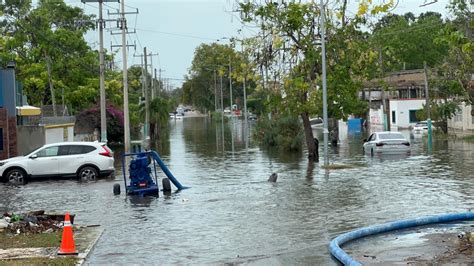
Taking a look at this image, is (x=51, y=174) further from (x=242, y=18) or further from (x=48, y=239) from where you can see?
(x=48, y=239)

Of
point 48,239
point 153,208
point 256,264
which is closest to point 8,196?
point 153,208

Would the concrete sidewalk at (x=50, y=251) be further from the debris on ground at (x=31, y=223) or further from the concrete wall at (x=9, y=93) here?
the concrete wall at (x=9, y=93)

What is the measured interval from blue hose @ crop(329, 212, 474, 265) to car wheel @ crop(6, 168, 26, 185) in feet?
57.5

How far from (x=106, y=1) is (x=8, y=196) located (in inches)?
1032

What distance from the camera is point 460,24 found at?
48.4ft

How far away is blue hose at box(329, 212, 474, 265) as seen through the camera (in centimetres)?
1116

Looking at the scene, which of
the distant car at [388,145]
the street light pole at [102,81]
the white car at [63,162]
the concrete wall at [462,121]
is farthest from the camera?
the concrete wall at [462,121]

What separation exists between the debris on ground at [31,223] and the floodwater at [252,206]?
3.77ft

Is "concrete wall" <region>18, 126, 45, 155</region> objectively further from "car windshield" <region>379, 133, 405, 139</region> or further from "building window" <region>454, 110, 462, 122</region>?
"building window" <region>454, 110, 462, 122</region>

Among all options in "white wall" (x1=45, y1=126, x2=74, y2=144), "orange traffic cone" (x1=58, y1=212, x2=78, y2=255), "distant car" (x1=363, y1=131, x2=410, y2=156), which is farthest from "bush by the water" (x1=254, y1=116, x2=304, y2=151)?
"orange traffic cone" (x1=58, y1=212, x2=78, y2=255)

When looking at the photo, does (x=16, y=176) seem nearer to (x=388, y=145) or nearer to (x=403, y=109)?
(x=388, y=145)

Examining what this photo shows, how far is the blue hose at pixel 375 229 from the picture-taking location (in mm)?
11156

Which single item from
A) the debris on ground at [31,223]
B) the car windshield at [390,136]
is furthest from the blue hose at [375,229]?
the car windshield at [390,136]

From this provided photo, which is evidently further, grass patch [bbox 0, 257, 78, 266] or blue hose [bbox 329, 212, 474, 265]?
grass patch [bbox 0, 257, 78, 266]
